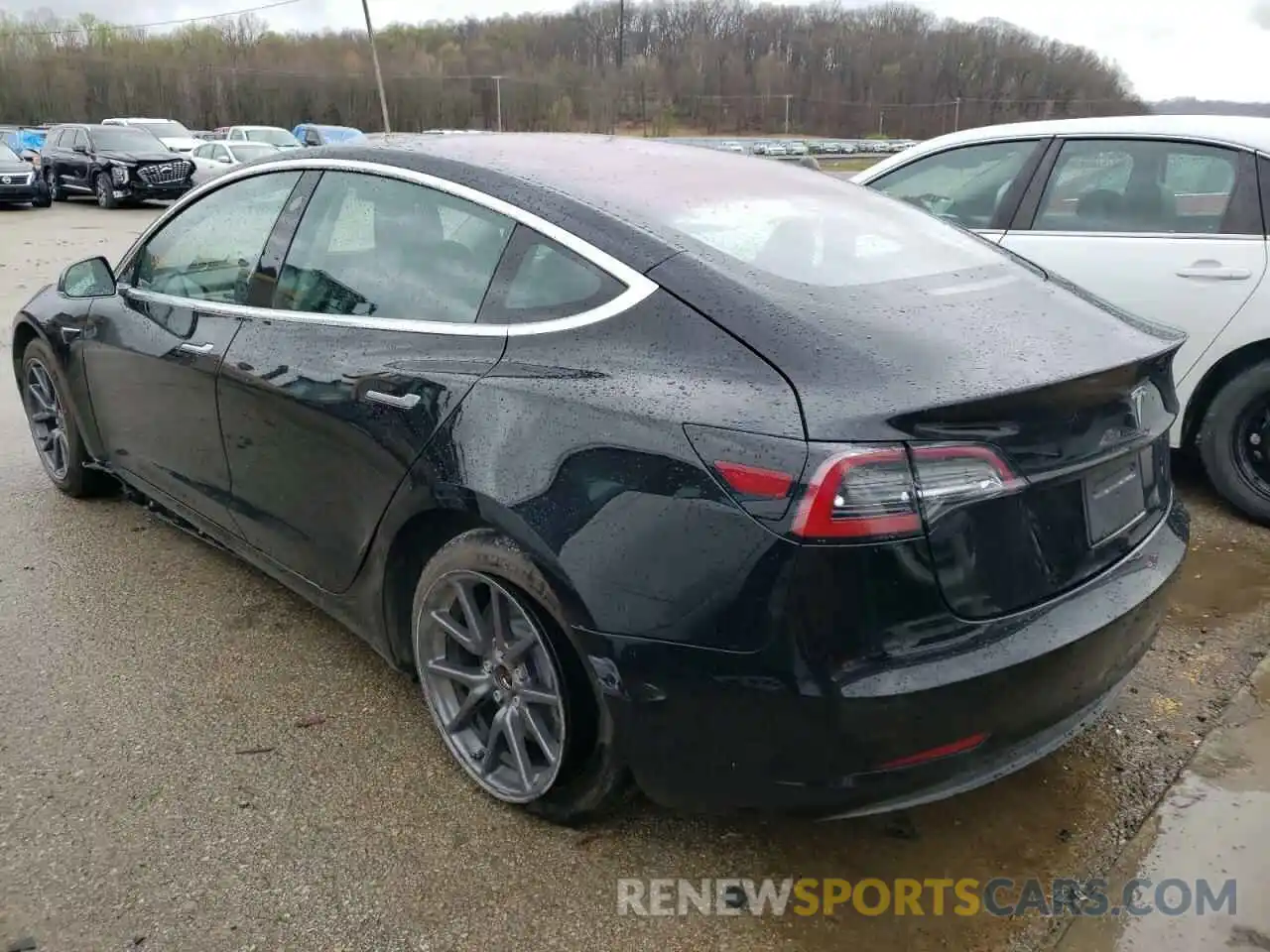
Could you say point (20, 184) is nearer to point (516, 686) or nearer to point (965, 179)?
point (965, 179)

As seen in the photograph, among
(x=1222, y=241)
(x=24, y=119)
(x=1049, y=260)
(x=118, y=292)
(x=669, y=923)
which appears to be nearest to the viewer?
(x=669, y=923)

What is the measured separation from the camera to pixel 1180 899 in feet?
7.40

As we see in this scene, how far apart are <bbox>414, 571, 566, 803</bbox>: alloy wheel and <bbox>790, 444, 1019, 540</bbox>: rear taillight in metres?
0.78

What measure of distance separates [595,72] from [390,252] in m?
83.2

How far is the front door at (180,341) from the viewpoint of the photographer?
10.8ft

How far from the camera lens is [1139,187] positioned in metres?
4.51

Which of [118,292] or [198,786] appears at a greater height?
[118,292]

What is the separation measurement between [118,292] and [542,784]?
2752mm

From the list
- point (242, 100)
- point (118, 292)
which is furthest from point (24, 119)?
point (118, 292)

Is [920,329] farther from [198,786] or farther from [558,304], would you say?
[198,786]

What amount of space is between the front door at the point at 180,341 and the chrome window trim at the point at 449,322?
0.03 m

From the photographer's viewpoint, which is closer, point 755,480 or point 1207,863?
point 755,480

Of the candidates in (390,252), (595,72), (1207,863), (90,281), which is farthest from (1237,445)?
(595,72)

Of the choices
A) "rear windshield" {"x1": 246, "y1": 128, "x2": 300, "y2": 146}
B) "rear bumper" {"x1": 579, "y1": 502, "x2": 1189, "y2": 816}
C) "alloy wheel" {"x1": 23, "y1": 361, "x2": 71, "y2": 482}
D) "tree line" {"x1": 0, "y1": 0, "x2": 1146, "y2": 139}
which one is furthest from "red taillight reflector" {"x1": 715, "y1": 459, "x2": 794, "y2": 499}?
"tree line" {"x1": 0, "y1": 0, "x2": 1146, "y2": 139}
